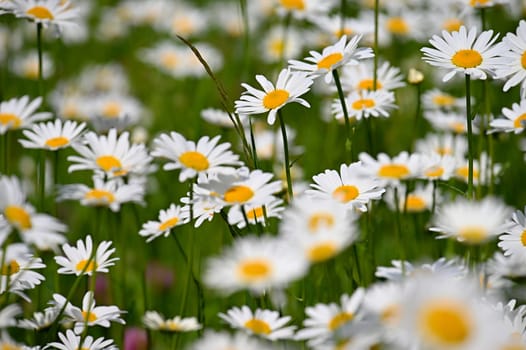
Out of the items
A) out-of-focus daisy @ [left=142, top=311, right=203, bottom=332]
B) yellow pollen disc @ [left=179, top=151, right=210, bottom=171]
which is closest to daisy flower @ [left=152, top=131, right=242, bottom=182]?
yellow pollen disc @ [left=179, top=151, right=210, bottom=171]

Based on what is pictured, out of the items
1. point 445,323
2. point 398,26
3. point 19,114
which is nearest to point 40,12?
point 19,114

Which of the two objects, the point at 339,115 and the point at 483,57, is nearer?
the point at 483,57

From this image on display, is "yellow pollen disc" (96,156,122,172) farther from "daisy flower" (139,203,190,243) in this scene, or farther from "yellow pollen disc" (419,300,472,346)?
"yellow pollen disc" (419,300,472,346)

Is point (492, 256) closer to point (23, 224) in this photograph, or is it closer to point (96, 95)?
point (23, 224)

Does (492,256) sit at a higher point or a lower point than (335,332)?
lower

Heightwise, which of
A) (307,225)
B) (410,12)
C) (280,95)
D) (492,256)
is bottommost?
(492,256)

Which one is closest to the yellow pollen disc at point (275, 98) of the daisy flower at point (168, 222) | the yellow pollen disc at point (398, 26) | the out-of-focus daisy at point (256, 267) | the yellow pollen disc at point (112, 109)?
the daisy flower at point (168, 222)

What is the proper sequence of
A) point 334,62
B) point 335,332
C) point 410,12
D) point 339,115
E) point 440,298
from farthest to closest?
point 410,12 < point 339,115 < point 334,62 < point 335,332 < point 440,298

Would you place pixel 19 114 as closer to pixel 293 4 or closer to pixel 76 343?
pixel 76 343

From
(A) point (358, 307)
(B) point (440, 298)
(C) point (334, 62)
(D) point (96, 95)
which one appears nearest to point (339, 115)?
(C) point (334, 62)
